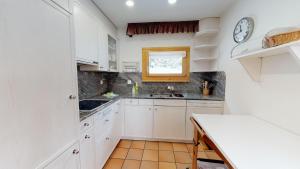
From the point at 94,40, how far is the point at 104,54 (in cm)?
36

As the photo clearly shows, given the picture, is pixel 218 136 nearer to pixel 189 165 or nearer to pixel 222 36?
pixel 189 165

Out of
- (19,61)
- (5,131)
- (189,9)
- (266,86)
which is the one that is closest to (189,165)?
(266,86)

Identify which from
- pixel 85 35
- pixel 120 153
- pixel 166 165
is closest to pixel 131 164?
pixel 120 153

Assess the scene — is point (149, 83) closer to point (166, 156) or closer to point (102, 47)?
point (102, 47)

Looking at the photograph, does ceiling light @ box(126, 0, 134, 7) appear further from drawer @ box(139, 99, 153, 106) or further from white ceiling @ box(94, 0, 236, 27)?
drawer @ box(139, 99, 153, 106)

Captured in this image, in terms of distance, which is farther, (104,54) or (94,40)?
(104,54)

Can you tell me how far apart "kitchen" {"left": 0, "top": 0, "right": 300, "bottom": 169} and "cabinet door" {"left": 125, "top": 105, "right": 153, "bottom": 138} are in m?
0.02

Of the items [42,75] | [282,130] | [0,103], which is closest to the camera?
[0,103]

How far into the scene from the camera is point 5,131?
0.64 m

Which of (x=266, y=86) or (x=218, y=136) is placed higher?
(x=266, y=86)

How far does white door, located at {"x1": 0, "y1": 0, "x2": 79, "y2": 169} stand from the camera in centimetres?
65

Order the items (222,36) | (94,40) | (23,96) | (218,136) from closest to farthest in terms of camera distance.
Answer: (23,96), (218,136), (94,40), (222,36)

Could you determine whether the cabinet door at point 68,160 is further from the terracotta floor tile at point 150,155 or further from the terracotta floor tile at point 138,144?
the terracotta floor tile at point 138,144

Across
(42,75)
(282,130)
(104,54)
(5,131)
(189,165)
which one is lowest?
(189,165)
